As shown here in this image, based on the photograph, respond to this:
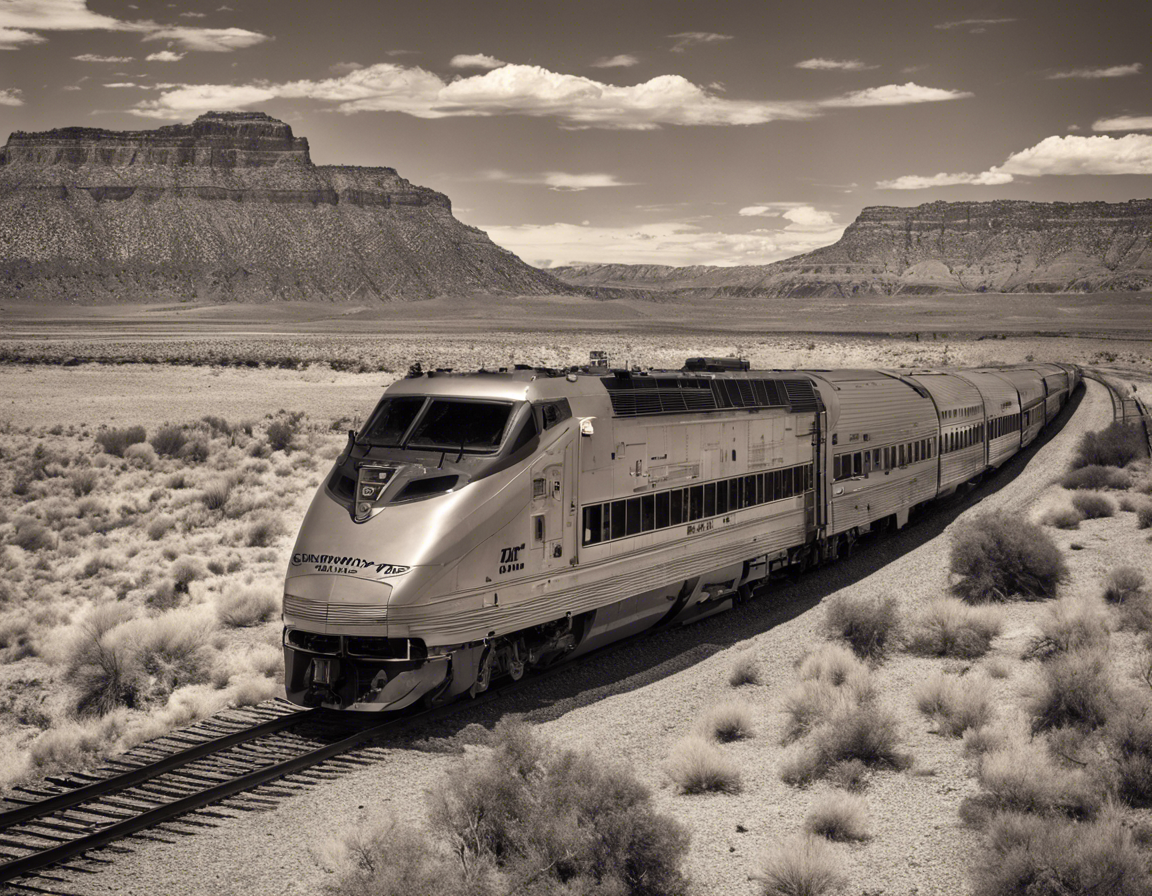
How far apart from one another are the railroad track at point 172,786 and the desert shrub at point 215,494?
49.2 feet

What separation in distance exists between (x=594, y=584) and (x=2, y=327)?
12517 cm

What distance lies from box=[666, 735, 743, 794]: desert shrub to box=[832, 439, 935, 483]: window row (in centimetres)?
1073

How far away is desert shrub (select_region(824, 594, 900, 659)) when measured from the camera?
1474cm

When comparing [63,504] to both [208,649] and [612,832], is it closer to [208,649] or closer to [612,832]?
[208,649]

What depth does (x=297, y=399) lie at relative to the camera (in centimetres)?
5391

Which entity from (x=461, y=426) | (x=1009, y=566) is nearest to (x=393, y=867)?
(x=461, y=426)

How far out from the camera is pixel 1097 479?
2758 cm

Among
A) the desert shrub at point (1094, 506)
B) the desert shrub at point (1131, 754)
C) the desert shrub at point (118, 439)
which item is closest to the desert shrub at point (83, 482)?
the desert shrub at point (118, 439)

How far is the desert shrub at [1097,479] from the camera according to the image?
27.5 meters

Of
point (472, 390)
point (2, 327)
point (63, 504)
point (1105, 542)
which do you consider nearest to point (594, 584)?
point (472, 390)

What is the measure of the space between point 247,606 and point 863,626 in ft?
30.8

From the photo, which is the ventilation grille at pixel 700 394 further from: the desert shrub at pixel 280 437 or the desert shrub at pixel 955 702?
the desert shrub at pixel 280 437

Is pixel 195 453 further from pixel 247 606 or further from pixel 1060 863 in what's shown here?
pixel 1060 863

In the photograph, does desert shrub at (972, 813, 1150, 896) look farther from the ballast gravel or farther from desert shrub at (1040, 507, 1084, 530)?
desert shrub at (1040, 507, 1084, 530)
